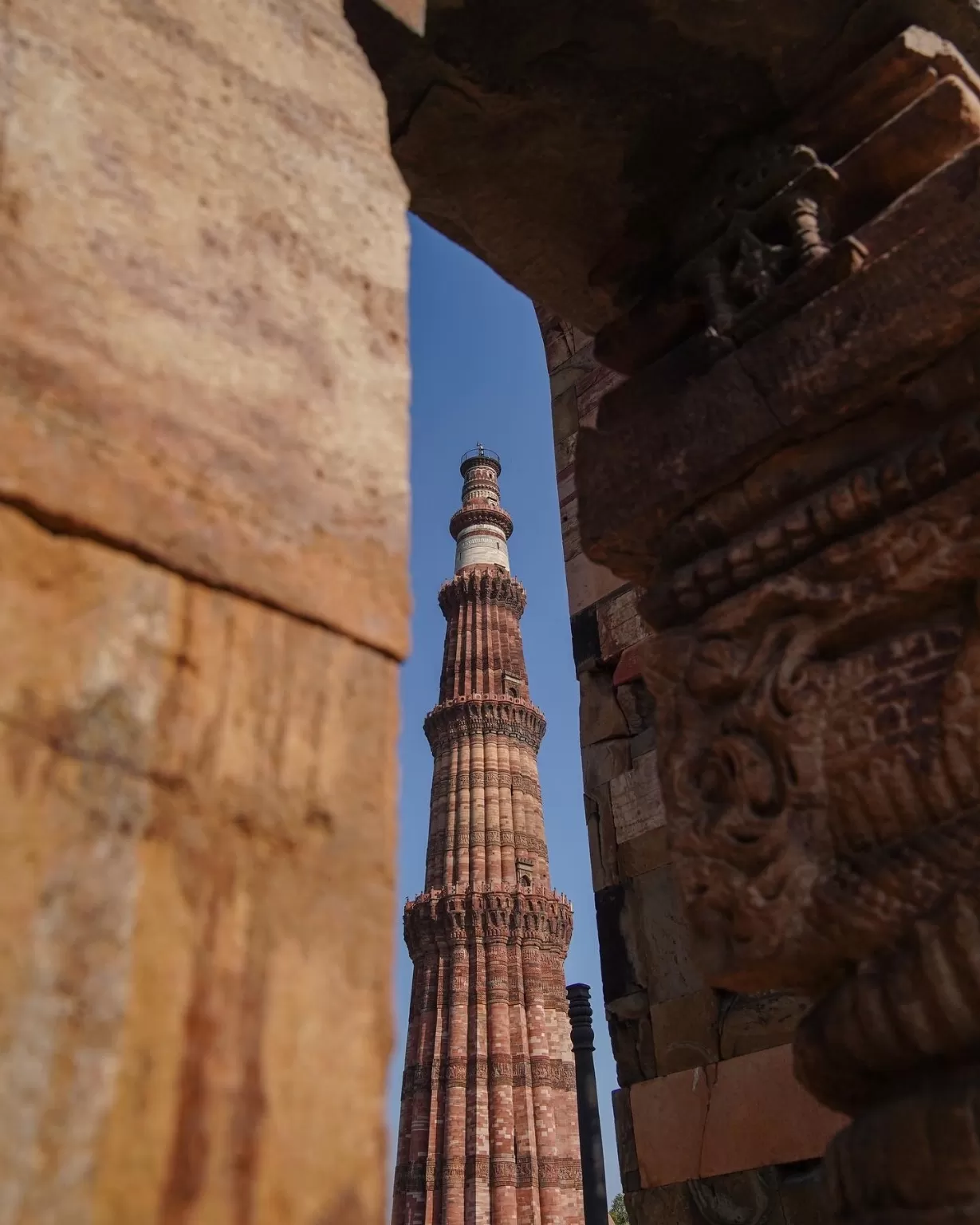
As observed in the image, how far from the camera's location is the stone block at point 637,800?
11.1 ft

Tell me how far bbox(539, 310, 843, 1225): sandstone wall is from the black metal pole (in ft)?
8.89

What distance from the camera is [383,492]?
1.13 meters

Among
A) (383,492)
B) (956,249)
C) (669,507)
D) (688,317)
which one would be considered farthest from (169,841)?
(688,317)

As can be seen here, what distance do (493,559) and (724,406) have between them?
2107cm

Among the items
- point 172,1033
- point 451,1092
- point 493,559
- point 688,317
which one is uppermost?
point 493,559

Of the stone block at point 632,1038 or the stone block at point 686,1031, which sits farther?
the stone block at point 632,1038

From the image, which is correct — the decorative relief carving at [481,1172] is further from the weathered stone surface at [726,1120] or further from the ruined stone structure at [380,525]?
the ruined stone structure at [380,525]

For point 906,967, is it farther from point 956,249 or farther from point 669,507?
point 956,249

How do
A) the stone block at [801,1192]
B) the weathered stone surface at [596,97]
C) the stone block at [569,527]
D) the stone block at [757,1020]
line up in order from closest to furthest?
the weathered stone surface at [596,97], the stone block at [801,1192], the stone block at [757,1020], the stone block at [569,527]

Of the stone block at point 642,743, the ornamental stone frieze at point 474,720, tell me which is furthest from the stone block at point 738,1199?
the ornamental stone frieze at point 474,720

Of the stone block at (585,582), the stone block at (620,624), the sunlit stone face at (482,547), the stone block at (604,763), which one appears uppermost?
the sunlit stone face at (482,547)

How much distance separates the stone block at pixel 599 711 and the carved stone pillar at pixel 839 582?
1.57m

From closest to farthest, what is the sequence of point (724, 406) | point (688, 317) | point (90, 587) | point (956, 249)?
point (90, 587), point (956, 249), point (724, 406), point (688, 317)

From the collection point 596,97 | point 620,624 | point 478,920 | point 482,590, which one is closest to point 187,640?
point 596,97
